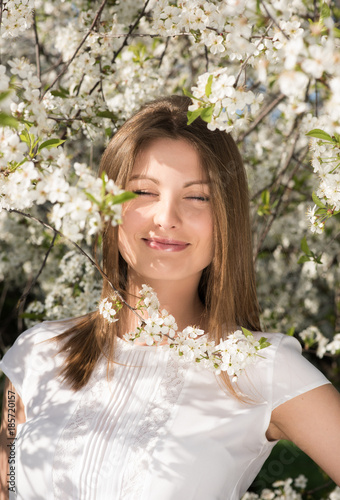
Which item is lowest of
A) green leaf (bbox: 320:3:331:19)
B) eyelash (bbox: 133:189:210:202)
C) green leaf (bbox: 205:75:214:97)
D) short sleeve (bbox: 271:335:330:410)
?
short sleeve (bbox: 271:335:330:410)

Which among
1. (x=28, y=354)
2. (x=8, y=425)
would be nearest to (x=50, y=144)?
(x=28, y=354)

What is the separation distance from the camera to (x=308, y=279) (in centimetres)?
449

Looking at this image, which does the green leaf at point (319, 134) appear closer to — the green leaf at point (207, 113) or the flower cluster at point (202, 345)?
the green leaf at point (207, 113)

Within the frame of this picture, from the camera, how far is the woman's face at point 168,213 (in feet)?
4.72

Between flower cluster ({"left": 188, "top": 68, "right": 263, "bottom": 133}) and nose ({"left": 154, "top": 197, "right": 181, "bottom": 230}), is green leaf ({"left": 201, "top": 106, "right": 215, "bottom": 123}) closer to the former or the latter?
flower cluster ({"left": 188, "top": 68, "right": 263, "bottom": 133})

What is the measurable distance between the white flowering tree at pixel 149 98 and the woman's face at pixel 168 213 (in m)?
0.20

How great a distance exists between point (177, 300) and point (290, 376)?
0.39m

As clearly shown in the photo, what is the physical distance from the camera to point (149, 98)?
2342 mm

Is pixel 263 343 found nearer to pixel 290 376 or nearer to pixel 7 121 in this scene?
pixel 290 376

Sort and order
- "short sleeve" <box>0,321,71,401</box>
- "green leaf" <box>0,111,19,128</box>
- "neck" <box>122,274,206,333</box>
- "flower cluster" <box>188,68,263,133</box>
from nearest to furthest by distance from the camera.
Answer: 1. "green leaf" <box>0,111,19,128</box>
2. "flower cluster" <box>188,68,263,133</box>
3. "neck" <box>122,274,206,333</box>
4. "short sleeve" <box>0,321,71,401</box>

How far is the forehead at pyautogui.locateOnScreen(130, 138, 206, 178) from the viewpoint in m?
1.47

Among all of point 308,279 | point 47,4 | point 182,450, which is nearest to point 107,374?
point 182,450

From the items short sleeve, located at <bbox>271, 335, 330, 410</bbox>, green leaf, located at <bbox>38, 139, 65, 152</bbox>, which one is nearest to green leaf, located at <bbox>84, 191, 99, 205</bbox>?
green leaf, located at <bbox>38, 139, 65, 152</bbox>

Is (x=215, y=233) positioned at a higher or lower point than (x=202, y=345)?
higher
